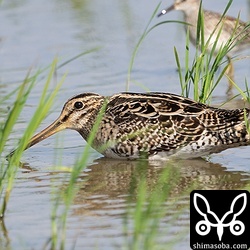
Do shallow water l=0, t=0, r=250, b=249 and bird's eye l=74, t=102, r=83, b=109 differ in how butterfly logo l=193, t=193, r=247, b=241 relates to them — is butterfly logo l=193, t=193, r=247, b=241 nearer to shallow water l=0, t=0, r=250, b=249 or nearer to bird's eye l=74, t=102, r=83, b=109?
shallow water l=0, t=0, r=250, b=249

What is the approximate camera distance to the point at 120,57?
14094mm

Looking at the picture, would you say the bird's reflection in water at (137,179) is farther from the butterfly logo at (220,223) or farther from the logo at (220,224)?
the butterfly logo at (220,223)

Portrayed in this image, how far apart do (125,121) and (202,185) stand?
1.24 meters

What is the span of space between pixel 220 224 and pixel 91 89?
5.86 metres

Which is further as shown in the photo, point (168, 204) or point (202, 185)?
point (202, 185)

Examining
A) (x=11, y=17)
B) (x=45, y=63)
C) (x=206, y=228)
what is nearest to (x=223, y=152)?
(x=206, y=228)

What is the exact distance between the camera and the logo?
21.9ft

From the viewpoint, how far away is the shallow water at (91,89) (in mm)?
7457

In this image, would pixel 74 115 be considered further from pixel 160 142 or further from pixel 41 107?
pixel 41 107

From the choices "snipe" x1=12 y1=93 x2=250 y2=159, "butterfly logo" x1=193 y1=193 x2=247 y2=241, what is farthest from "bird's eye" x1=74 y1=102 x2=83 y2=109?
"butterfly logo" x1=193 y1=193 x2=247 y2=241

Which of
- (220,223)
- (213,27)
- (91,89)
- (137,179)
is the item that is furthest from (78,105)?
(213,27)

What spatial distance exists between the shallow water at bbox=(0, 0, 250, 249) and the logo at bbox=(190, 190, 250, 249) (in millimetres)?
139

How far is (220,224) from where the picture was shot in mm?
6746

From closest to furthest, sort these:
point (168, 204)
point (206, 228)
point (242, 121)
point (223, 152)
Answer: point (206, 228)
point (168, 204)
point (242, 121)
point (223, 152)
